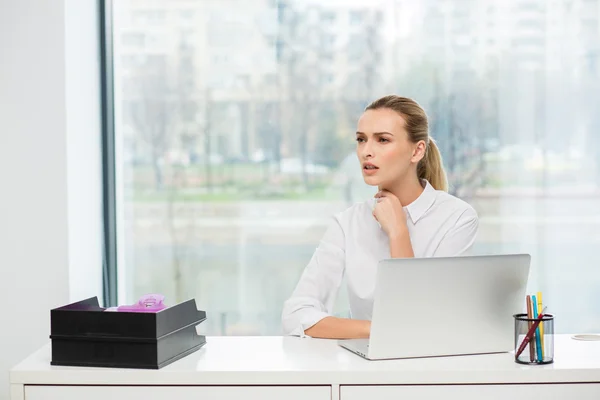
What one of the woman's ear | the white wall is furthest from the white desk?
the white wall

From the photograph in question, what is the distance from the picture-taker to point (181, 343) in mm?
1888

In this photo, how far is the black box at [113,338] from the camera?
69.8 inches

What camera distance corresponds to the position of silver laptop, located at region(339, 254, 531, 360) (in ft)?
5.79

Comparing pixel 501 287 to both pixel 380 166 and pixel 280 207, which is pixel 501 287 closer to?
pixel 380 166

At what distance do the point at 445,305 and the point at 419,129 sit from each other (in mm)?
885

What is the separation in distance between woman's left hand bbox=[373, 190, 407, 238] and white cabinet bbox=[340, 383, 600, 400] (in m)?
0.71

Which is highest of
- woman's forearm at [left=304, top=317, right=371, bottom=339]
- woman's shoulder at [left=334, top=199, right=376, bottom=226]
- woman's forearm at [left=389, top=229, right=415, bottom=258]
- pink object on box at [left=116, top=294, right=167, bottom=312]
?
woman's shoulder at [left=334, top=199, right=376, bottom=226]

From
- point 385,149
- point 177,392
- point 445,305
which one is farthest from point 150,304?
point 385,149

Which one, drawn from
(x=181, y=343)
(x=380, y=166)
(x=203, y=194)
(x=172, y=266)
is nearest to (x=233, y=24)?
(x=203, y=194)

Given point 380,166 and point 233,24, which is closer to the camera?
point 380,166

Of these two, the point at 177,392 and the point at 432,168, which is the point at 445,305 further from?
the point at 432,168

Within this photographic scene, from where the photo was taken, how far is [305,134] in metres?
3.54

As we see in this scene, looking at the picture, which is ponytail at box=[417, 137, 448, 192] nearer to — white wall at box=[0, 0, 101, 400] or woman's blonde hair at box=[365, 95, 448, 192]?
woman's blonde hair at box=[365, 95, 448, 192]

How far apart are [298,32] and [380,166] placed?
128 centimetres
